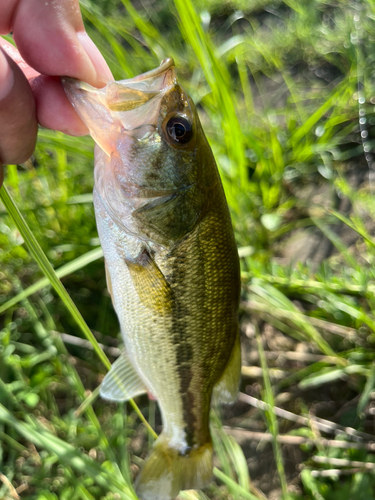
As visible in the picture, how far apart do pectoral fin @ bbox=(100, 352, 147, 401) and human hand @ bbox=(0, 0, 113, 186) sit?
2.32ft

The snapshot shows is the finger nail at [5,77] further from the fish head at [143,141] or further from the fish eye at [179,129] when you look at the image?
the fish eye at [179,129]

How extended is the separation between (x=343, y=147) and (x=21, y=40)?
1973 millimetres

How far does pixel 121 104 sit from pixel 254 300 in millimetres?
1229

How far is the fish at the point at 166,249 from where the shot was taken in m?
0.92

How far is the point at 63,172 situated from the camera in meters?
1.96

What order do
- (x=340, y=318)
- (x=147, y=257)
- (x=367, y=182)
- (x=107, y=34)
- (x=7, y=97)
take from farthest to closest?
(x=367, y=182) → (x=340, y=318) → (x=107, y=34) → (x=147, y=257) → (x=7, y=97)

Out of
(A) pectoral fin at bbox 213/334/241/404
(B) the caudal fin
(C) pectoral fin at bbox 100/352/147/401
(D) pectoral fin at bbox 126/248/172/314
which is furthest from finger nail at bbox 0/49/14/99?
(B) the caudal fin

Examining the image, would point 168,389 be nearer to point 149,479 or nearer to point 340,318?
point 149,479

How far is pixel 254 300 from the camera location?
182 cm

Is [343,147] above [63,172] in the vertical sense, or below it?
below

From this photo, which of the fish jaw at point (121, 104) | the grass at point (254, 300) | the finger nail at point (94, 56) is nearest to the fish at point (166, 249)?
the fish jaw at point (121, 104)

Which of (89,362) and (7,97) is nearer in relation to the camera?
(7,97)

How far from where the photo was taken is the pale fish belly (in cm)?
101

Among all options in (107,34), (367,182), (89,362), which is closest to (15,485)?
(89,362)
